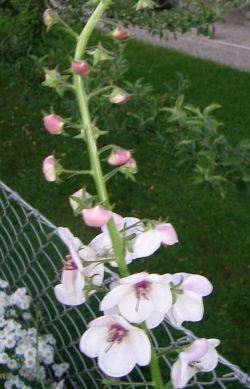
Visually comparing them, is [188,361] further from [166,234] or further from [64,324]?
[64,324]

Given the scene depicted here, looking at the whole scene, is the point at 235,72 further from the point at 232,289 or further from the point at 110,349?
the point at 110,349

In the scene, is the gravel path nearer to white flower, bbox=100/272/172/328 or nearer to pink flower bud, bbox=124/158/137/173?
pink flower bud, bbox=124/158/137/173

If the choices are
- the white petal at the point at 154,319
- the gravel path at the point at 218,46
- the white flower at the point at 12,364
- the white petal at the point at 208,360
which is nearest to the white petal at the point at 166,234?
the white petal at the point at 154,319

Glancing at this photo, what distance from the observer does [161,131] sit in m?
2.72

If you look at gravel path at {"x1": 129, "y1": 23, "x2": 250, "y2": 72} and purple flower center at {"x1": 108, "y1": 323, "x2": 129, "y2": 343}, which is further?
gravel path at {"x1": 129, "y1": 23, "x2": 250, "y2": 72}

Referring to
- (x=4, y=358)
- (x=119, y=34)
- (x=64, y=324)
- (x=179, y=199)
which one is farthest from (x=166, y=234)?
(x=179, y=199)

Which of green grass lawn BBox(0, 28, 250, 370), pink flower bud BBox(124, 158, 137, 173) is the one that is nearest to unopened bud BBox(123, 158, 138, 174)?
pink flower bud BBox(124, 158, 137, 173)

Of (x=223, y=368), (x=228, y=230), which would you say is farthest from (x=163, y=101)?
(x=228, y=230)

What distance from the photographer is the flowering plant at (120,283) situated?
1089 mm

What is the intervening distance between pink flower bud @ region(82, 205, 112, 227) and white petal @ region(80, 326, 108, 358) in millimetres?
166

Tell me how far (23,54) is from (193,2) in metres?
0.92

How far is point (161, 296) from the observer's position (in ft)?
3.57

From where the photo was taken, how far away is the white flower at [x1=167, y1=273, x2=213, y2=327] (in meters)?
1.15

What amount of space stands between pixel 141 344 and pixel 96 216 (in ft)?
0.69
